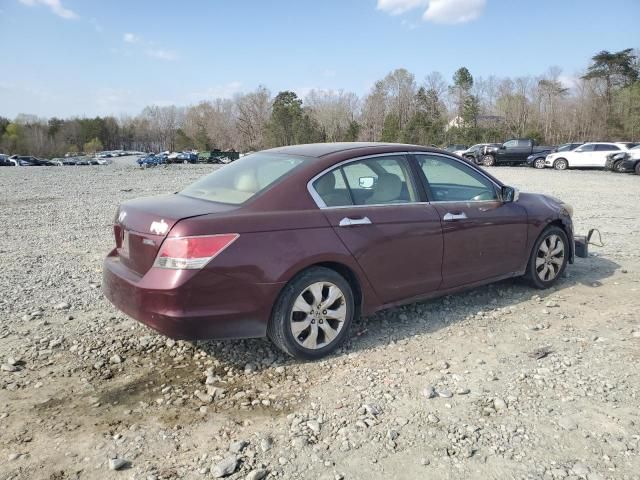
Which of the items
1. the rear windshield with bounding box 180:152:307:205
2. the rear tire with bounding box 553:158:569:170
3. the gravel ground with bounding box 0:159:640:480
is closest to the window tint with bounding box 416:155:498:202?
the gravel ground with bounding box 0:159:640:480

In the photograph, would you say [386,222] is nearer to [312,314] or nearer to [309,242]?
[309,242]

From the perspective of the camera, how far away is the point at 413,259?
417 cm

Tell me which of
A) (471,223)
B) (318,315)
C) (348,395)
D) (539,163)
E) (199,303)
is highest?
(539,163)

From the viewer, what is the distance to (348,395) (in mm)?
3258

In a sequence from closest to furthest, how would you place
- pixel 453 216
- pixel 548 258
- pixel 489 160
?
pixel 453 216 < pixel 548 258 < pixel 489 160

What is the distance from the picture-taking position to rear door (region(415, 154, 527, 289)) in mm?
4426

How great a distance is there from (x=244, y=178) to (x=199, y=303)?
119cm

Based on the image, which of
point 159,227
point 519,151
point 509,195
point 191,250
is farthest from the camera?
point 519,151

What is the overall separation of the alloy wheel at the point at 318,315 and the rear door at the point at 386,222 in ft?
1.12

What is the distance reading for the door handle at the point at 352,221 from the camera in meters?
3.78

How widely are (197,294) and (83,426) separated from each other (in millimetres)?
993

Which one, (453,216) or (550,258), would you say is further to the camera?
(550,258)

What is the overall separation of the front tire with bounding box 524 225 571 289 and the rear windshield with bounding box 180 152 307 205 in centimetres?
283

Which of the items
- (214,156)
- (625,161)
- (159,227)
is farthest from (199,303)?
(214,156)
